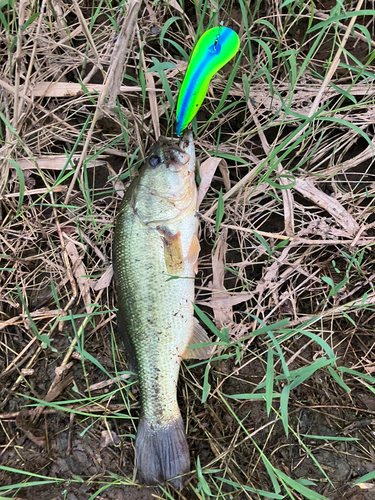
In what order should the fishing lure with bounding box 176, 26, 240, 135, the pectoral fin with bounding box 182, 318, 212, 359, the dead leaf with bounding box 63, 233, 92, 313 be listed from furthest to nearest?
the dead leaf with bounding box 63, 233, 92, 313 < the pectoral fin with bounding box 182, 318, 212, 359 < the fishing lure with bounding box 176, 26, 240, 135

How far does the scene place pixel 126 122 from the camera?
2.59 metres

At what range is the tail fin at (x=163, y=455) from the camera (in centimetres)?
235

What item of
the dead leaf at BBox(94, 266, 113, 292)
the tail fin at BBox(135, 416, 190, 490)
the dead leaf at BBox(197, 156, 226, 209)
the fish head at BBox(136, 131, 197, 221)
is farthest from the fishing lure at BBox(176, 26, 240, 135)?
the tail fin at BBox(135, 416, 190, 490)

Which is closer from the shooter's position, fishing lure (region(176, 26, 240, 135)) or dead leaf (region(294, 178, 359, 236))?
fishing lure (region(176, 26, 240, 135))

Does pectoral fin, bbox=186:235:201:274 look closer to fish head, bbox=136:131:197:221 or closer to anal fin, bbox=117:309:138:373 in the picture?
fish head, bbox=136:131:197:221

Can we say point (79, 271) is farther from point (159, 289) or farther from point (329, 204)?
point (329, 204)

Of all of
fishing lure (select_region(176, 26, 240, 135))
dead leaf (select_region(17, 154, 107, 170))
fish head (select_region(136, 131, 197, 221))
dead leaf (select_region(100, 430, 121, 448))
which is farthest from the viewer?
dead leaf (select_region(17, 154, 107, 170))

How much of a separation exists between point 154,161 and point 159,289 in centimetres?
84

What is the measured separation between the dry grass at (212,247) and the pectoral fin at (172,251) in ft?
1.16

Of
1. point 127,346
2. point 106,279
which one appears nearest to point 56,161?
point 106,279

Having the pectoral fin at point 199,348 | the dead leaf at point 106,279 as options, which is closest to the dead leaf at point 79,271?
the dead leaf at point 106,279

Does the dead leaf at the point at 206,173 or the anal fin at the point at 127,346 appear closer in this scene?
the anal fin at the point at 127,346

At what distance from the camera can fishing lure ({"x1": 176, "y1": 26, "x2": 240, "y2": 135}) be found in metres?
2.13

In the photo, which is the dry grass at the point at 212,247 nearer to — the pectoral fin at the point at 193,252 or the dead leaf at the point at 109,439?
the dead leaf at the point at 109,439
